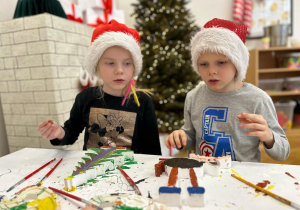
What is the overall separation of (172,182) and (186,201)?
7cm

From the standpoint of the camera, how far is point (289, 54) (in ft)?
8.30

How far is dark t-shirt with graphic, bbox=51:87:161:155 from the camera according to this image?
108 cm

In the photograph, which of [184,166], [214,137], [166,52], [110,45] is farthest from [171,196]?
[166,52]

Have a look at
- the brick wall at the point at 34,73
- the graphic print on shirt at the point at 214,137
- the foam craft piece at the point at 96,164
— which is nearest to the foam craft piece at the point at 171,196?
the foam craft piece at the point at 96,164

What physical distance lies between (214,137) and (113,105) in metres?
0.52

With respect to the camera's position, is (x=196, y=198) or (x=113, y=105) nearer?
(x=196, y=198)

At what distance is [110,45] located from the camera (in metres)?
0.99

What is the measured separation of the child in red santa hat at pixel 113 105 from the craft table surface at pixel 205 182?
0.22m

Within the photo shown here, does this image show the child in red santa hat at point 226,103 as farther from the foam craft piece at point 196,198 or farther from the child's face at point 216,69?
the foam craft piece at point 196,198

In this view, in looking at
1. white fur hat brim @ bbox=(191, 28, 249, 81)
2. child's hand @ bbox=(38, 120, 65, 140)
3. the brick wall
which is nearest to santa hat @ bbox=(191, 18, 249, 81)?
white fur hat brim @ bbox=(191, 28, 249, 81)

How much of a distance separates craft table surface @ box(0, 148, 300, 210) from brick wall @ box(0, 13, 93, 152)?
3.08ft

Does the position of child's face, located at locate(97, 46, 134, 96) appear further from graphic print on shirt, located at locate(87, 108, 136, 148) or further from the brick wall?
the brick wall

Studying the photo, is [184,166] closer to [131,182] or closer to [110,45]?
[131,182]

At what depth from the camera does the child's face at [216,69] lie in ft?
2.88
